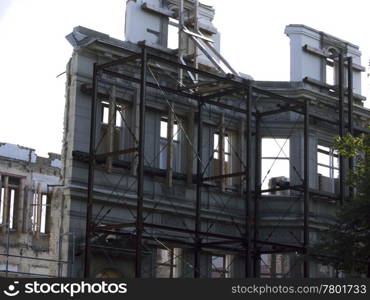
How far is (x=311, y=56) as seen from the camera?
35500mm

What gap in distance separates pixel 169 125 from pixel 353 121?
9.58 m

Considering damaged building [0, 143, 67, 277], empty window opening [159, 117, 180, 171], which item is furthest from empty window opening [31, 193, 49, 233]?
empty window opening [159, 117, 180, 171]

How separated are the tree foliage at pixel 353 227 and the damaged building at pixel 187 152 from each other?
12.0ft

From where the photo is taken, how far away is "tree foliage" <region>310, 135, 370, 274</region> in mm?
23562

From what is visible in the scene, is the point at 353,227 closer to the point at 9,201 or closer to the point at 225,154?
the point at 225,154

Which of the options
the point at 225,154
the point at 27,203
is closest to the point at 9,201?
the point at 27,203

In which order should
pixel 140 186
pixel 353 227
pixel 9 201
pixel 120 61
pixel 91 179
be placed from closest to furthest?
pixel 353 227
pixel 140 186
pixel 91 179
pixel 120 61
pixel 9 201

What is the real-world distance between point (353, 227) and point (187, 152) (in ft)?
26.8

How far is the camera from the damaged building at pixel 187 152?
90.4 ft

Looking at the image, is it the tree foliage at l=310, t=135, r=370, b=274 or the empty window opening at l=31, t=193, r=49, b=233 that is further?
the empty window opening at l=31, t=193, r=49, b=233

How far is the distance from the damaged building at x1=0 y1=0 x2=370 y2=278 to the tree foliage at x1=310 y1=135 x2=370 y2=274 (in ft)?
12.0

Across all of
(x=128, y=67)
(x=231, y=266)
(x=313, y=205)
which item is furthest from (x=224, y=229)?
(x=128, y=67)

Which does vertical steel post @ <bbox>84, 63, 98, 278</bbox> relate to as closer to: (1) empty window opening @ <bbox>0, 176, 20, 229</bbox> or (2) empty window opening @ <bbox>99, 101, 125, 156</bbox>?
(2) empty window opening @ <bbox>99, 101, 125, 156</bbox>

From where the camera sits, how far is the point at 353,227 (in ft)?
79.2
